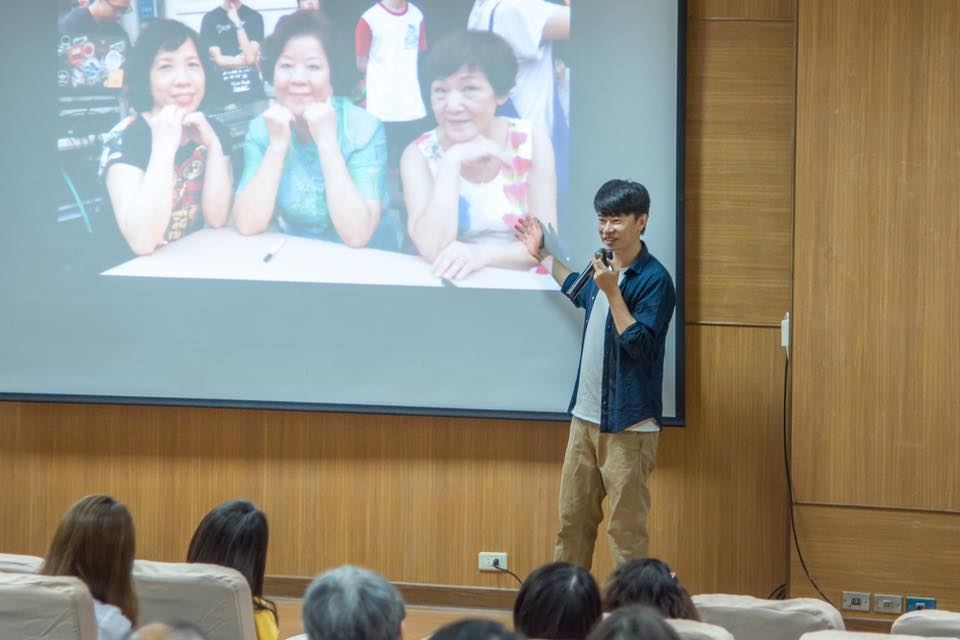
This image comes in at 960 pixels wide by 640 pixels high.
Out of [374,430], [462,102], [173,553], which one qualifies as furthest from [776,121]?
[173,553]

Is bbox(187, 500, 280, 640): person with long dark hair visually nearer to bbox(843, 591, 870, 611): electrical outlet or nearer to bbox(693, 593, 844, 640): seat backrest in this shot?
bbox(693, 593, 844, 640): seat backrest

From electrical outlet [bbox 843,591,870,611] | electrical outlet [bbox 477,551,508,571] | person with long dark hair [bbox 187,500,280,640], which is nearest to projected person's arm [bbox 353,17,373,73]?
electrical outlet [bbox 477,551,508,571]

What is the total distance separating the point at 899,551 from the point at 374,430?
1926 millimetres

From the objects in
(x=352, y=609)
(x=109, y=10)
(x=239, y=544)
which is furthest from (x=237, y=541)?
(x=109, y=10)

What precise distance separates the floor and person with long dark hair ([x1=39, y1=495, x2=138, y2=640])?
183cm

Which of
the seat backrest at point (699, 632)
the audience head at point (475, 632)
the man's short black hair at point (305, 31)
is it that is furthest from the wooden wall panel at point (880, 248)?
the audience head at point (475, 632)

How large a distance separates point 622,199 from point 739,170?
2.00 feet

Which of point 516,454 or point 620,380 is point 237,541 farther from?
point 516,454

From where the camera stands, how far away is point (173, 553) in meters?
4.91

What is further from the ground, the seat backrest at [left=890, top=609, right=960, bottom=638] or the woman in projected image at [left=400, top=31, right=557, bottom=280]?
the woman in projected image at [left=400, top=31, right=557, bottom=280]

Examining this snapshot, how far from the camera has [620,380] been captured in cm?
407

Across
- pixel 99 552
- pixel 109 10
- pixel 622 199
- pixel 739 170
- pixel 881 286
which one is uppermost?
pixel 109 10

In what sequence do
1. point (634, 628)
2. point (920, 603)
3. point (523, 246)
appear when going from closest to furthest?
point (634, 628) → point (920, 603) → point (523, 246)

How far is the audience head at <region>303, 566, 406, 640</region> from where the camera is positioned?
6.81ft
